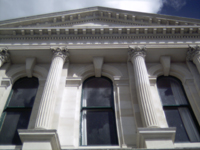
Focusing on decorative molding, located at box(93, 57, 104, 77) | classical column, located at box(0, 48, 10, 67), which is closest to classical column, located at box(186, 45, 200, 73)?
decorative molding, located at box(93, 57, 104, 77)

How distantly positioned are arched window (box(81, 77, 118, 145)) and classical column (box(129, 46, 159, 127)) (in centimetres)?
193

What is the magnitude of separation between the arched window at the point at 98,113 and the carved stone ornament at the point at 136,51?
218 centimetres

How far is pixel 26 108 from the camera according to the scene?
12.2 meters

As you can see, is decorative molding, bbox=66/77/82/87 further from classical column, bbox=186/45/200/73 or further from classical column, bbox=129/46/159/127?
classical column, bbox=186/45/200/73

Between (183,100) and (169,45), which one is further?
(169,45)

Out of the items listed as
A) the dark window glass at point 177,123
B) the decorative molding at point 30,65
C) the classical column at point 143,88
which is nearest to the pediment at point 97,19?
the decorative molding at point 30,65

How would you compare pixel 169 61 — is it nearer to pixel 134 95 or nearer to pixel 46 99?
pixel 134 95

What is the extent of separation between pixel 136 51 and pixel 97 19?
4.67 metres

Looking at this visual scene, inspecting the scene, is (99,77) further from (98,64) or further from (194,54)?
(194,54)

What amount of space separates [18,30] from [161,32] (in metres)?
9.48

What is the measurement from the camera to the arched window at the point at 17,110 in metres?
11.1

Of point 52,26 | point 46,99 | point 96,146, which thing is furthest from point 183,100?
point 52,26

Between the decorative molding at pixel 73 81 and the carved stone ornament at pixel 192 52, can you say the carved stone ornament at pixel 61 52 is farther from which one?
the carved stone ornament at pixel 192 52

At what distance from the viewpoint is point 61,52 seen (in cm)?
1373
